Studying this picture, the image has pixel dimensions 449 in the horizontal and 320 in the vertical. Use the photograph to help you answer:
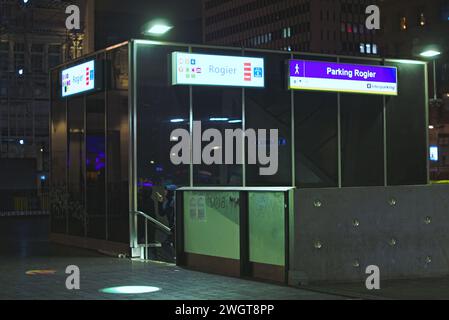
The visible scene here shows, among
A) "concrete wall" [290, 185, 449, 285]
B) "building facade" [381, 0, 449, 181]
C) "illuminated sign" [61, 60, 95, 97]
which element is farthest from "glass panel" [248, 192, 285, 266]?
"building facade" [381, 0, 449, 181]

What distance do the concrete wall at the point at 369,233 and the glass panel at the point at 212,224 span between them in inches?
56.2

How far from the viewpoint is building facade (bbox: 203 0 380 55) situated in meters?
142

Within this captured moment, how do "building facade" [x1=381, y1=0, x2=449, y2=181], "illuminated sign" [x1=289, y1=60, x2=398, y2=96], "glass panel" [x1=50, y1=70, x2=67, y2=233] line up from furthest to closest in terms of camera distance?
"building facade" [x1=381, y1=0, x2=449, y2=181], "glass panel" [x1=50, y1=70, x2=67, y2=233], "illuminated sign" [x1=289, y1=60, x2=398, y2=96]

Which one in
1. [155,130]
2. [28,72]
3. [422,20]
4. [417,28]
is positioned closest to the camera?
[155,130]

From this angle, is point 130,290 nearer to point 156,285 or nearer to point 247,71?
point 156,285

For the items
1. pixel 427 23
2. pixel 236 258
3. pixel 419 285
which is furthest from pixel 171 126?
pixel 427 23

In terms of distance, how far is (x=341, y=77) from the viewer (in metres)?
19.1

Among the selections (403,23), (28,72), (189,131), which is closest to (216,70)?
(189,131)

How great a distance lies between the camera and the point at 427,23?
70.3m

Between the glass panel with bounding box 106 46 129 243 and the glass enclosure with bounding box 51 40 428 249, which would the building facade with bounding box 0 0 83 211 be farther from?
the glass panel with bounding box 106 46 129 243

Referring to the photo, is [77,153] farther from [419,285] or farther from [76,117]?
[419,285]

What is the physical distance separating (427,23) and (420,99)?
5255 centimetres

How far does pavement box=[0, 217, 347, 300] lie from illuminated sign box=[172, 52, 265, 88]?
445 cm

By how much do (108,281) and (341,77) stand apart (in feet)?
33.0
